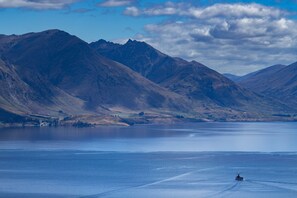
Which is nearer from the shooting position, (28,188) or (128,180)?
(28,188)

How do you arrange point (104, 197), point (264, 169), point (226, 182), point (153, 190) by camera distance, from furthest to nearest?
point (264, 169), point (226, 182), point (153, 190), point (104, 197)

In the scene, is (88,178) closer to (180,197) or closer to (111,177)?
(111,177)

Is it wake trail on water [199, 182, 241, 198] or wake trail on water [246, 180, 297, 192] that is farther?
wake trail on water [246, 180, 297, 192]

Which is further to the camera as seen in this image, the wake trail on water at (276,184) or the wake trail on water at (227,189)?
the wake trail on water at (276,184)

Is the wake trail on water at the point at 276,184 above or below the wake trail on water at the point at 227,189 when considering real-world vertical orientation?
above

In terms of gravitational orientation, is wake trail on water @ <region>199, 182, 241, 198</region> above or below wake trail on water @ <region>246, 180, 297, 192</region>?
below

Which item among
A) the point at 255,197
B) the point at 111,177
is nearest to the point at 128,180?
the point at 111,177

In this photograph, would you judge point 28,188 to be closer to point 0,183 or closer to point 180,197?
point 0,183

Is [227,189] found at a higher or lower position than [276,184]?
lower

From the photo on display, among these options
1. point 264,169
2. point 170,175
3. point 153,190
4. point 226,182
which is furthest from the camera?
point 264,169

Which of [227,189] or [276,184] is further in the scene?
[276,184]
